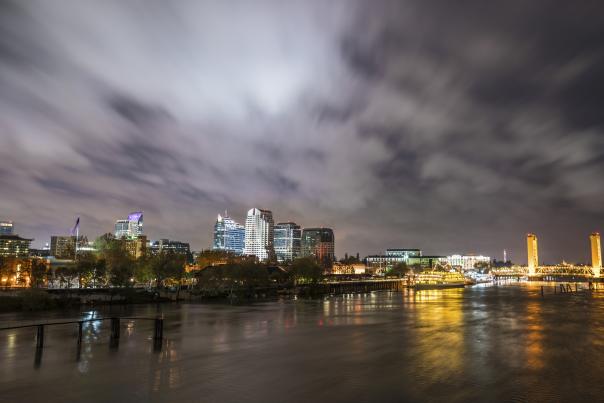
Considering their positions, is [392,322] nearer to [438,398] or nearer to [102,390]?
[438,398]

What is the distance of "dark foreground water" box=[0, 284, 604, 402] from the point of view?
23703 millimetres

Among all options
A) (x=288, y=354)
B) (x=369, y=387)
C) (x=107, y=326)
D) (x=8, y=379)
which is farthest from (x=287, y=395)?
(x=107, y=326)

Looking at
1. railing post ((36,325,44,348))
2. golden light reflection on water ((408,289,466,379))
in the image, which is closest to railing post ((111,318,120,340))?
railing post ((36,325,44,348))

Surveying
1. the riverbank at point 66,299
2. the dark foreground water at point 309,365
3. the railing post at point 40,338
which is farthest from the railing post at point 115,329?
the riverbank at point 66,299

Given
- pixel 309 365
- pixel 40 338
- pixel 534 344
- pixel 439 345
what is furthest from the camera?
pixel 534 344

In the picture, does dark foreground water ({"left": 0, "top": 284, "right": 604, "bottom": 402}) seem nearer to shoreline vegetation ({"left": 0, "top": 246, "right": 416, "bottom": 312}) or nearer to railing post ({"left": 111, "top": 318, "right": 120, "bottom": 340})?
railing post ({"left": 111, "top": 318, "right": 120, "bottom": 340})

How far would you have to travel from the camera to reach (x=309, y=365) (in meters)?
31.5

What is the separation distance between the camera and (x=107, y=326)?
50.9 meters

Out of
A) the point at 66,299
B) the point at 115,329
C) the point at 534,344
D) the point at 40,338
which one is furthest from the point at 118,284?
the point at 534,344

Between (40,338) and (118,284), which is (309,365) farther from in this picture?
(118,284)

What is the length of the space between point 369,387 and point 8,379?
21.2 meters

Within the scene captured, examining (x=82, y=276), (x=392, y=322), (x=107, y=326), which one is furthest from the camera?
(x=82, y=276)

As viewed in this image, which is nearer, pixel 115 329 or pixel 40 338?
pixel 40 338

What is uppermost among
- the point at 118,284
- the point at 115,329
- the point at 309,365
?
the point at 118,284
